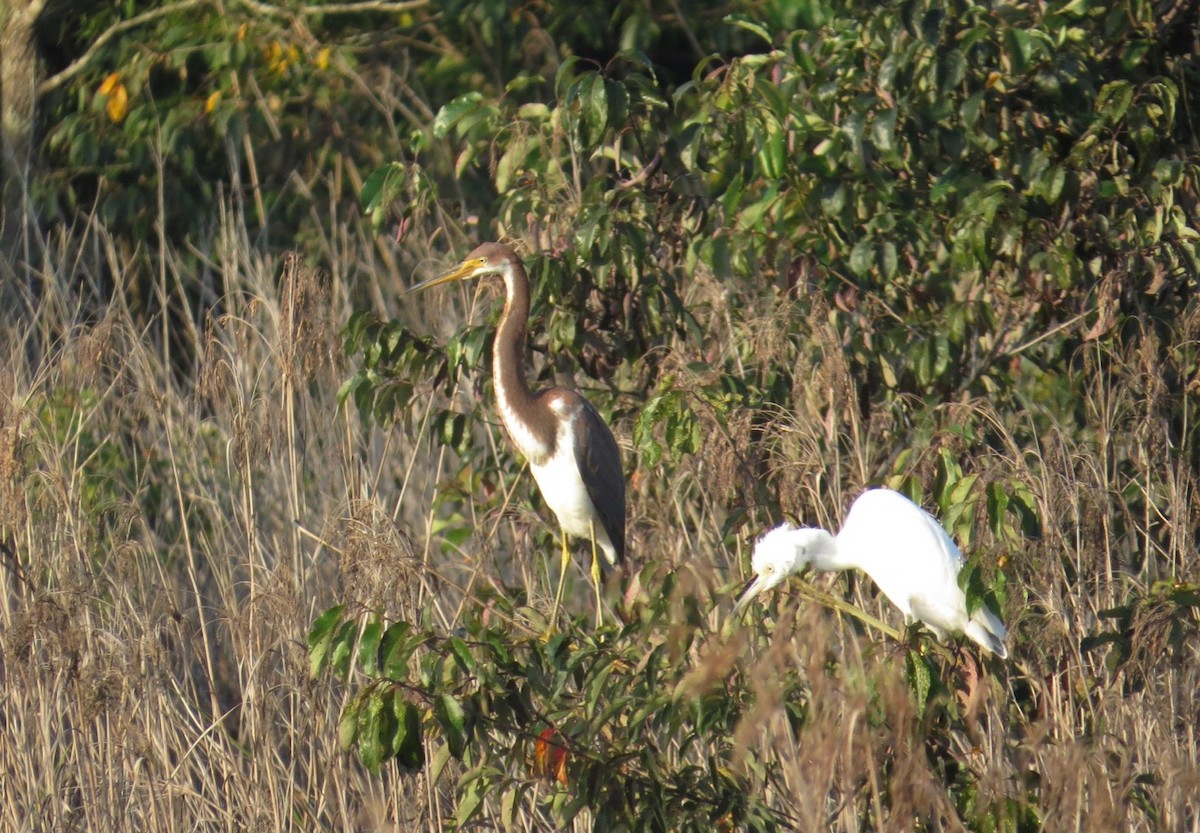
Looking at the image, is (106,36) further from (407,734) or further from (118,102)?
(407,734)

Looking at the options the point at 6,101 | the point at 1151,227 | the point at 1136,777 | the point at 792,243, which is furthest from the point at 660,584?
the point at 6,101

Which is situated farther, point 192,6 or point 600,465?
point 192,6

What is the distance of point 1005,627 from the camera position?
9.57 ft

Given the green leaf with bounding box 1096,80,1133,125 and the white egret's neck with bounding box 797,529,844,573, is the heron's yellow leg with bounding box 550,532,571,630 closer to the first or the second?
the white egret's neck with bounding box 797,529,844,573

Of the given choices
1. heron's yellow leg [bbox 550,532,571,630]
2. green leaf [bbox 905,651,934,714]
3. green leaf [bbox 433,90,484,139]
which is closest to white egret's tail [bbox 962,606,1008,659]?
green leaf [bbox 905,651,934,714]

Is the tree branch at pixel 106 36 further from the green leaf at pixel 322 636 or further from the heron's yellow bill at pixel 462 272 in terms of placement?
the green leaf at pixel 322 636

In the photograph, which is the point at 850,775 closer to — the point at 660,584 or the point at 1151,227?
the point at 660,584

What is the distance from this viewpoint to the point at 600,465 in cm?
399

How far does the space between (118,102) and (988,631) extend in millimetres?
4652

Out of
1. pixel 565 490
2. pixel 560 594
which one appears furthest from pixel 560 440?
pixel 560 594

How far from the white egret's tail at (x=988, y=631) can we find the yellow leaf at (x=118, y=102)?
4558mm

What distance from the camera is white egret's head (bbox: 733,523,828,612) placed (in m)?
2.91

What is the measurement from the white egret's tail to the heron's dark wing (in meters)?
1.23

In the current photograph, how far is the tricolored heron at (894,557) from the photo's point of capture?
2.92 metres
